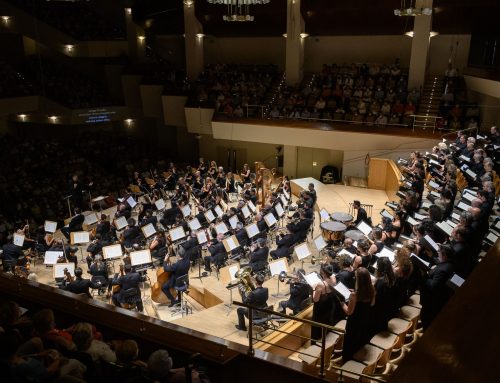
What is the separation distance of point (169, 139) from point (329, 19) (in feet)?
32.9

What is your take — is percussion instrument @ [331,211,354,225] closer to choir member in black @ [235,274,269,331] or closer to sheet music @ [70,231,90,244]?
choir member in black @ [235,274,269,331]

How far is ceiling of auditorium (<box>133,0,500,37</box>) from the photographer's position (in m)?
16.8

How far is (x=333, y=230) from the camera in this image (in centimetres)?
1005

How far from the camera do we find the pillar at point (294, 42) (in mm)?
18656

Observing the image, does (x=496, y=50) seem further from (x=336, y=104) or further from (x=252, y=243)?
(x=252, y=243)

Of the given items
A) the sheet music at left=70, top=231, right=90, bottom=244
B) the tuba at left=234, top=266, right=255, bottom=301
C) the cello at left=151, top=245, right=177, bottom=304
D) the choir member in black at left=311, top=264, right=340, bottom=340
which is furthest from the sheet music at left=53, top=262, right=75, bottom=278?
the choir member in black at left=311, top=264, right=340, bottom=340

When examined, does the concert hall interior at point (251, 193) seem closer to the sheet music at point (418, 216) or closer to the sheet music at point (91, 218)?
the sheet music at point (418, 216)

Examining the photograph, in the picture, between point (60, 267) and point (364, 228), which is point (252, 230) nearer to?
point (364, 228)

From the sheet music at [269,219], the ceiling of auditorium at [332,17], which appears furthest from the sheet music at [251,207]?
the ceiling of auditorium at [332,17]

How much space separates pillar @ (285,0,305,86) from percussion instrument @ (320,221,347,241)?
1062 cm

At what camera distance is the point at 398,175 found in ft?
45.3

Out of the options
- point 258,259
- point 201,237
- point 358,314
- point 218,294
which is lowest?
point 218,294

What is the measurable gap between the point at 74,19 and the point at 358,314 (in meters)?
21.1

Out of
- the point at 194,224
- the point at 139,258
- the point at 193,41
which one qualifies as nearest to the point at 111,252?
the point at 139,258
